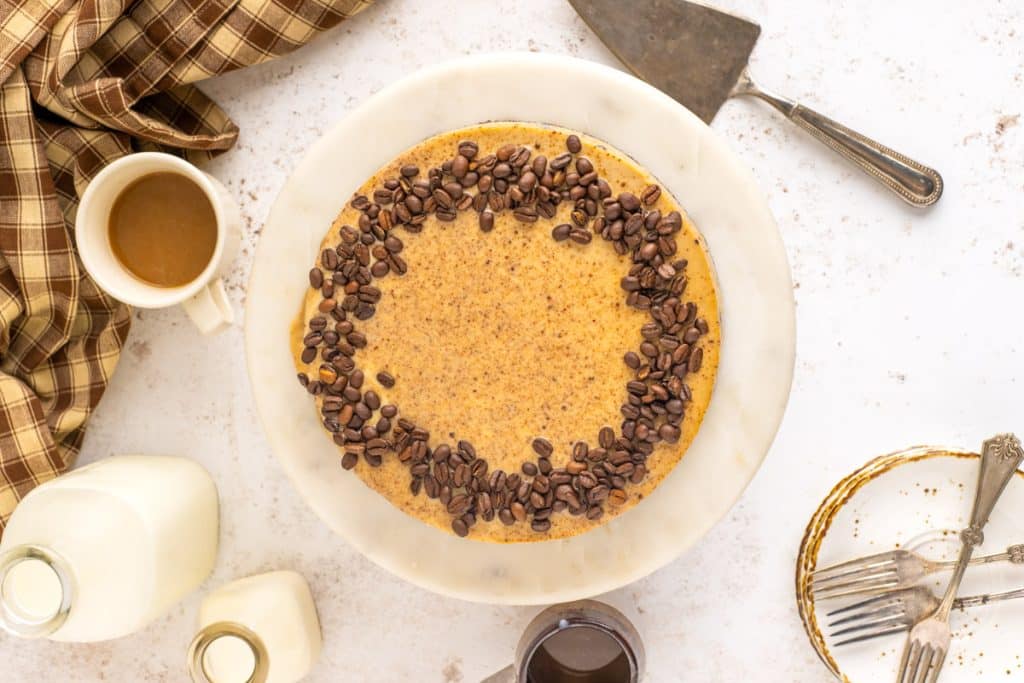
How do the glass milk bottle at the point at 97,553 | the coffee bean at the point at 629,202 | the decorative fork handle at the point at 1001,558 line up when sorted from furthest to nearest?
the decorative fork handle at the point at 1001,558 → the glass milk bottle at the point at 97,553 → the coffee bean at the point at 629,202

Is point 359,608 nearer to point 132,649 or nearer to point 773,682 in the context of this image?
point 132,649

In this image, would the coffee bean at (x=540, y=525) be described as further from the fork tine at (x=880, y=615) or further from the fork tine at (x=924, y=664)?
the fork tine at (x=924, y=664)

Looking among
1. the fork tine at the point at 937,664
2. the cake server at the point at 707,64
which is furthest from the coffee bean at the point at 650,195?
the fork tine at the point at 937,664

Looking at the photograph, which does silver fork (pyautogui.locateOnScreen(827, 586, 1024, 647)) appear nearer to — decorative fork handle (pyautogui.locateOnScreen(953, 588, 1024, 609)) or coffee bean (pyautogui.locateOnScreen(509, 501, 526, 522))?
decorative fork handle (pyautogui.locateOnScreen(953, 588, 1024, 609))

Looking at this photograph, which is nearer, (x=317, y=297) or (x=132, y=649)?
(x=317, y=297)

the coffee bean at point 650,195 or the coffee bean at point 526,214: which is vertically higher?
the coffee bean at point 650,195

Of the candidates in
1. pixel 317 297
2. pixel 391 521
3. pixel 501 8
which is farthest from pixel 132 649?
pixel 501 8
